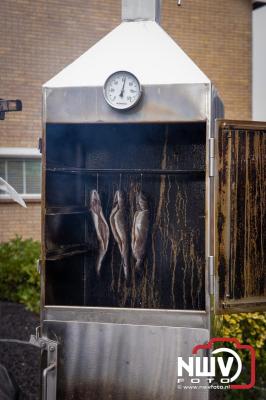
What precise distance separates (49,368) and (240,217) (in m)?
1.64

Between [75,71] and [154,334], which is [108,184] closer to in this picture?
[75,71]

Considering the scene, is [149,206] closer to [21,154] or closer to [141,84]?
[141,84]

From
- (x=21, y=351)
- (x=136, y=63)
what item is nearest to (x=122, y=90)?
(x=136, y=63)

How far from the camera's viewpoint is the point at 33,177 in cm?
891

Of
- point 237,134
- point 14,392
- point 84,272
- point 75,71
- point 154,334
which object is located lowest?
point 14,392

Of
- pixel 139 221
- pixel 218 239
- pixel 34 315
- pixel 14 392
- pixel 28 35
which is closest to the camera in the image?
pixel 218 239

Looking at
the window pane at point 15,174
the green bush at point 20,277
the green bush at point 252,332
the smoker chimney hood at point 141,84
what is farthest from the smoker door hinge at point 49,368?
the window pane at point 15,174

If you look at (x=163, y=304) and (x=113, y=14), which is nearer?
(x=163, y=304)

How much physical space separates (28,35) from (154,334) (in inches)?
247

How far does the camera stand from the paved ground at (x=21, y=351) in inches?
199

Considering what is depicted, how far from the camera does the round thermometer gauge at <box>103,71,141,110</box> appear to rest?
3594 mm

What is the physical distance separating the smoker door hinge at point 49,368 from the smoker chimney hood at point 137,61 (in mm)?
1755

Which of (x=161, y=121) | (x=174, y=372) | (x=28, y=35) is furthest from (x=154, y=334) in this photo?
(x=28, y=35)

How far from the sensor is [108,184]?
4543mm
